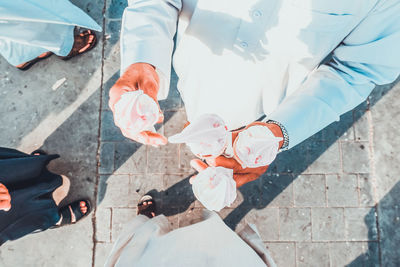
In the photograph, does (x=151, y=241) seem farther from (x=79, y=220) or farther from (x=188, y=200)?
(x=79, y=220)

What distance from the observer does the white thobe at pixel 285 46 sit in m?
1.35

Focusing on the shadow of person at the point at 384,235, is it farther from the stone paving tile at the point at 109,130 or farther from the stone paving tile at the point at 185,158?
the stone paving tile at the point at 109,130

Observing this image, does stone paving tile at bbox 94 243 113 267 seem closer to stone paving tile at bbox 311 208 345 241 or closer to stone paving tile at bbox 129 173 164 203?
stone paving tile at bbox 129 173 164 203

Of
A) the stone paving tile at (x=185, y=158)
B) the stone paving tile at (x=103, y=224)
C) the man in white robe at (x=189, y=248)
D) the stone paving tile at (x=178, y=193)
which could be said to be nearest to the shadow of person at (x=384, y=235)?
the man in white robe at (x=189, y=248)

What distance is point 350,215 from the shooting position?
3146 millimetres

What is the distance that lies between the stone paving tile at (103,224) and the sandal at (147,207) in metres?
0.39

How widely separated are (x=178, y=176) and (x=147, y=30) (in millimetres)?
1996

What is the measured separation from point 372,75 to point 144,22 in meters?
1.21

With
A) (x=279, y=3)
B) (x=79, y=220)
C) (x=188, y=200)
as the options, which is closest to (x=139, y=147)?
(x=188, y=200)

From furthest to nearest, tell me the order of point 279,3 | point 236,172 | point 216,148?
point 236,172
point 216,148
point 279,3

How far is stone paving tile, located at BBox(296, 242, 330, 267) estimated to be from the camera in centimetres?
311

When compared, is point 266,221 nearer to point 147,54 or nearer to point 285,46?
point 285,46

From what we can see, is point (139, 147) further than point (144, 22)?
Yes

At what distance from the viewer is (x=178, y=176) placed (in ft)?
10.5
